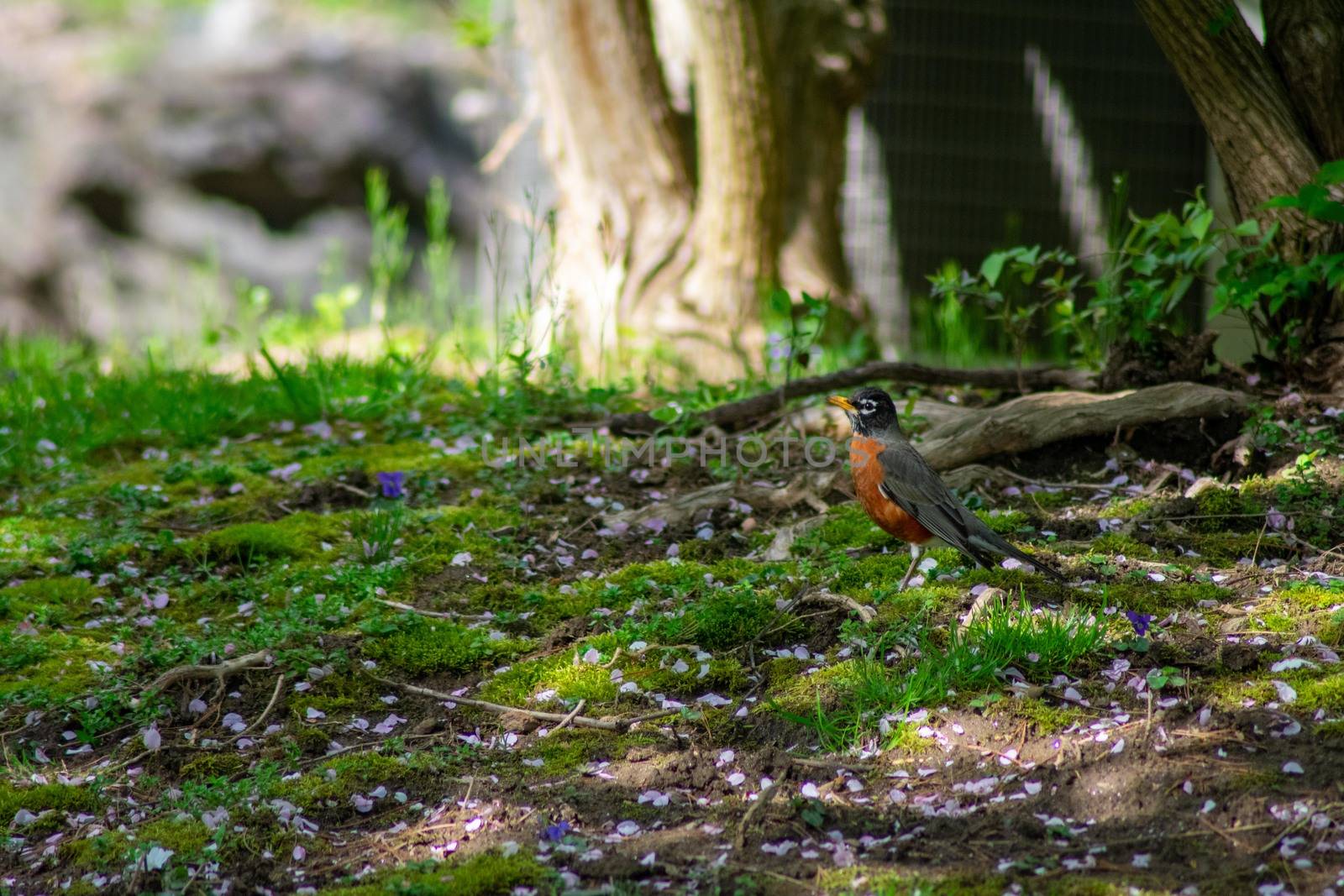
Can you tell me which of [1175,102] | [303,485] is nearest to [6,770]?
[303,485]

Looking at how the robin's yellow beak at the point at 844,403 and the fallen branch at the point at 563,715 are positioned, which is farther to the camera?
the robin's yellow beak at the point at 844,403

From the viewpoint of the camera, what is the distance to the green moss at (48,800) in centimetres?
276

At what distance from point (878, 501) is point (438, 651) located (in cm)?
137

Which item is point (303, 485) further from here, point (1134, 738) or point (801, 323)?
point (1134, 738)

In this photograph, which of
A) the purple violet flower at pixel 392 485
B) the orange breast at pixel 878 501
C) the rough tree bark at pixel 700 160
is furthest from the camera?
the rough tree bark at pixel 700 160

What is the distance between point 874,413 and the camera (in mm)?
4020

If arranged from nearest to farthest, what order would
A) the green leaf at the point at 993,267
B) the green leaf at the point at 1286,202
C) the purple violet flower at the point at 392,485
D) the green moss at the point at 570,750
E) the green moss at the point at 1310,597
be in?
the green moss at the point at 570,750 < the green moss at the point at 1310,597 < the green leaf at the point at 1286,202 < the purple violet flower at the point at 392,485 < the green leaf at the point at 993,267

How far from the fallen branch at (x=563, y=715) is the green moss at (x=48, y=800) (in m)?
0.81

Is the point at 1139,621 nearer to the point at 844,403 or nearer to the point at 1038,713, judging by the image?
the point at 1038,713

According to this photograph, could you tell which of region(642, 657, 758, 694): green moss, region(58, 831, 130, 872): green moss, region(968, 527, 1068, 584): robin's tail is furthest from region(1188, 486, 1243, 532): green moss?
region(58, 831, 130, 872): green moss

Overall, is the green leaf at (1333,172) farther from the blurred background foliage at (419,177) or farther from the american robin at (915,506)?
the blurred background foliage at (419,177)

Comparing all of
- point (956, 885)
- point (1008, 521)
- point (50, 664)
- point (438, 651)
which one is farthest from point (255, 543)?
point (956, 885)

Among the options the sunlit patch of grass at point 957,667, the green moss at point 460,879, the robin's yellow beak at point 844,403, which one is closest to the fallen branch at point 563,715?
the sunlit patch of grass at point 957,667

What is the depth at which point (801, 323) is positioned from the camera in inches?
212
